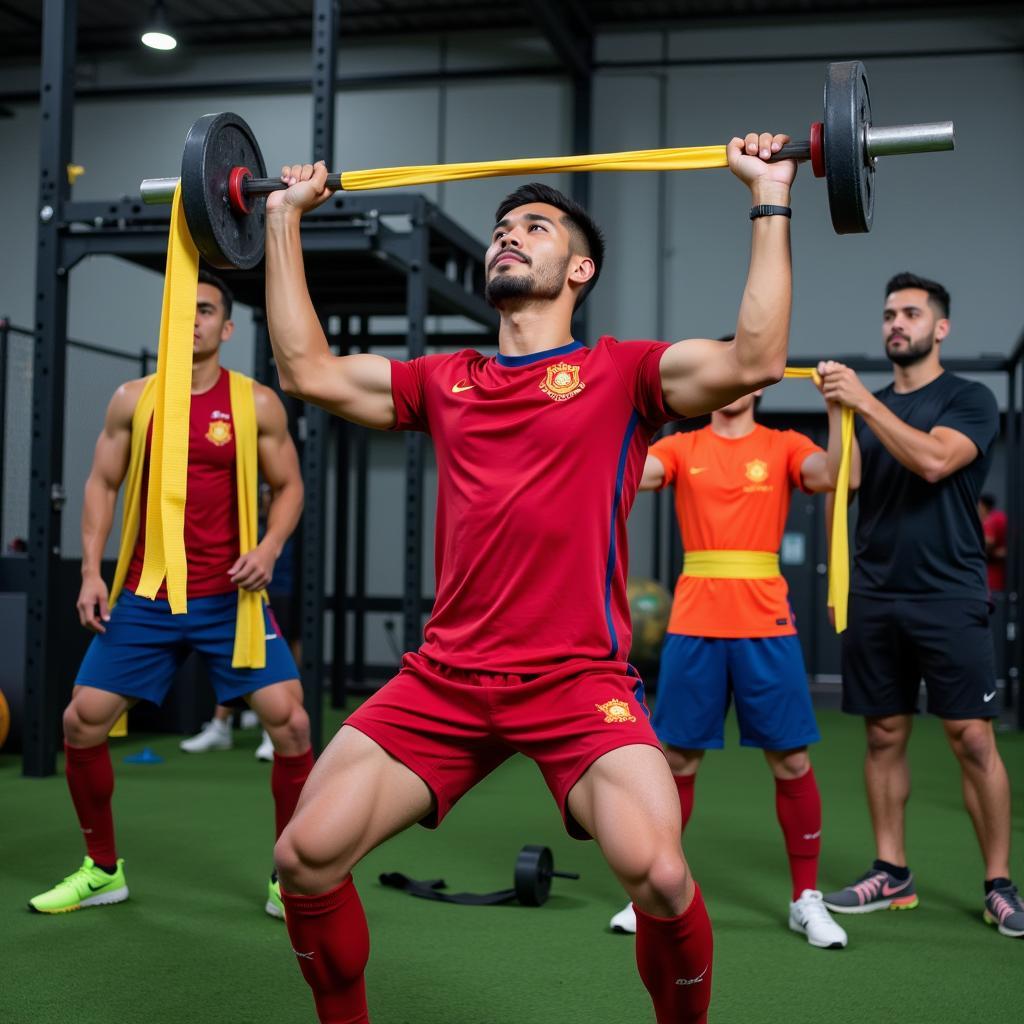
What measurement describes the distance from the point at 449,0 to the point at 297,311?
8112 mm

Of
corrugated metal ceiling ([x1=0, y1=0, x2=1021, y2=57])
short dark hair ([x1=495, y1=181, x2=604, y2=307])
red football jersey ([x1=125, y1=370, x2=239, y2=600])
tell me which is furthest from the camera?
corrugated metal ceiling ([x1=0, y1=0, x2=1021, y2=57])

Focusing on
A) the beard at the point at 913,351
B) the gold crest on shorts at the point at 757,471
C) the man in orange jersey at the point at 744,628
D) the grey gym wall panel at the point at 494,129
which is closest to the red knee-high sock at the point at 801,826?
the man in orange jersey at the point at 744,628

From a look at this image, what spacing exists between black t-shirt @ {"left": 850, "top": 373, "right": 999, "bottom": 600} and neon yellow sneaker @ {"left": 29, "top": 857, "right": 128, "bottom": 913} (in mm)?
2118

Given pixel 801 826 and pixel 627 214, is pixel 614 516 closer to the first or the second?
pixel 801 826

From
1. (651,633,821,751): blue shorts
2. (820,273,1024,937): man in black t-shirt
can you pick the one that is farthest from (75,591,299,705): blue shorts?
(820,273,1024,937): man in black t-shirt

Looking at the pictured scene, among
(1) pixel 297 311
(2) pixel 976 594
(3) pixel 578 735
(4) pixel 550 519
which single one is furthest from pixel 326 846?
(2) pixel 976 594

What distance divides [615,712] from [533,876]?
1.35m

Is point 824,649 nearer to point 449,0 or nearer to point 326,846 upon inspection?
point 449,0

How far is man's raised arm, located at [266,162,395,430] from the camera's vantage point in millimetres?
2197

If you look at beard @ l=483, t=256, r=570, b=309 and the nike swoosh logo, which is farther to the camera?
beard @ l=483, t=256, r=570, b=309

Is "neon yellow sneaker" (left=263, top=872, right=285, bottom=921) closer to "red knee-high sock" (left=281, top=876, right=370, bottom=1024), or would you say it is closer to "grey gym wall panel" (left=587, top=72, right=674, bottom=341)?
"red knee-high sock" (left=281, top=876, right=370, bottom=1024)

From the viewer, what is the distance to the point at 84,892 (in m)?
3.07

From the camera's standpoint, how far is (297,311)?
220cm

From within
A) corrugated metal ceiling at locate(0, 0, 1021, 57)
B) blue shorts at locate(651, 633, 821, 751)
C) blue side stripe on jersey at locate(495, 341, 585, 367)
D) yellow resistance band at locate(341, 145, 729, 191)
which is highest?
corrugated metal ceiling at locate(0, 0, 1021, 57)
